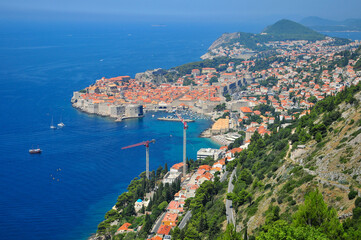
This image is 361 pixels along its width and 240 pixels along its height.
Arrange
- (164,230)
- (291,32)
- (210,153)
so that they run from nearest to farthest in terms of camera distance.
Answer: (164,230) → (210,153) → (291,32)

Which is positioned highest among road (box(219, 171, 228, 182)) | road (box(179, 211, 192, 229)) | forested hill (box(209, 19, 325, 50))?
forested hill (box(209, 19, 325, 50))

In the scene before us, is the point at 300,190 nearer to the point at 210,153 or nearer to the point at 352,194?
the point at 352,194

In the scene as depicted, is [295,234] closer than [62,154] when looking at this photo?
Yes

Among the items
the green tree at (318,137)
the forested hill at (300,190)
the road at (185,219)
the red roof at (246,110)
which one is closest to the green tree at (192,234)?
the forested hill at (300,190)

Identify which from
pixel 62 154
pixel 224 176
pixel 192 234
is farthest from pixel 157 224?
pixel 62 154

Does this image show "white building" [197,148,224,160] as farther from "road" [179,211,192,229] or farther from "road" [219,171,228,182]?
"road" [179,211,192,229]

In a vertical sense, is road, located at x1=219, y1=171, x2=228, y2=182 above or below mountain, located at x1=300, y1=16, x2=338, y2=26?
below

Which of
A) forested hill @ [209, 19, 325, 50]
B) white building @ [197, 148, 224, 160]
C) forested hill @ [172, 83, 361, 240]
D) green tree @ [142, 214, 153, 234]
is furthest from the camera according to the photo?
forested hill @ [209, 19, 325, 50]

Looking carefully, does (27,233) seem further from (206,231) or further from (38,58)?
(38,58)

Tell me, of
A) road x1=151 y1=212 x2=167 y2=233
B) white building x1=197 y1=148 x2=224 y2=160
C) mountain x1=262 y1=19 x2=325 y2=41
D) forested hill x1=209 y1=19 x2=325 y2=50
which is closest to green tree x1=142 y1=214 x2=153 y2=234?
road x1=151 y1=212 x2=167 y2=233

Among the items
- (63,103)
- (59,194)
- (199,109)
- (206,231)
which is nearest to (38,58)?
(63,103)

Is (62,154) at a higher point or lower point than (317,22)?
lower

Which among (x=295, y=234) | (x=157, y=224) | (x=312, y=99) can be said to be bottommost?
(x=157, y=224)
